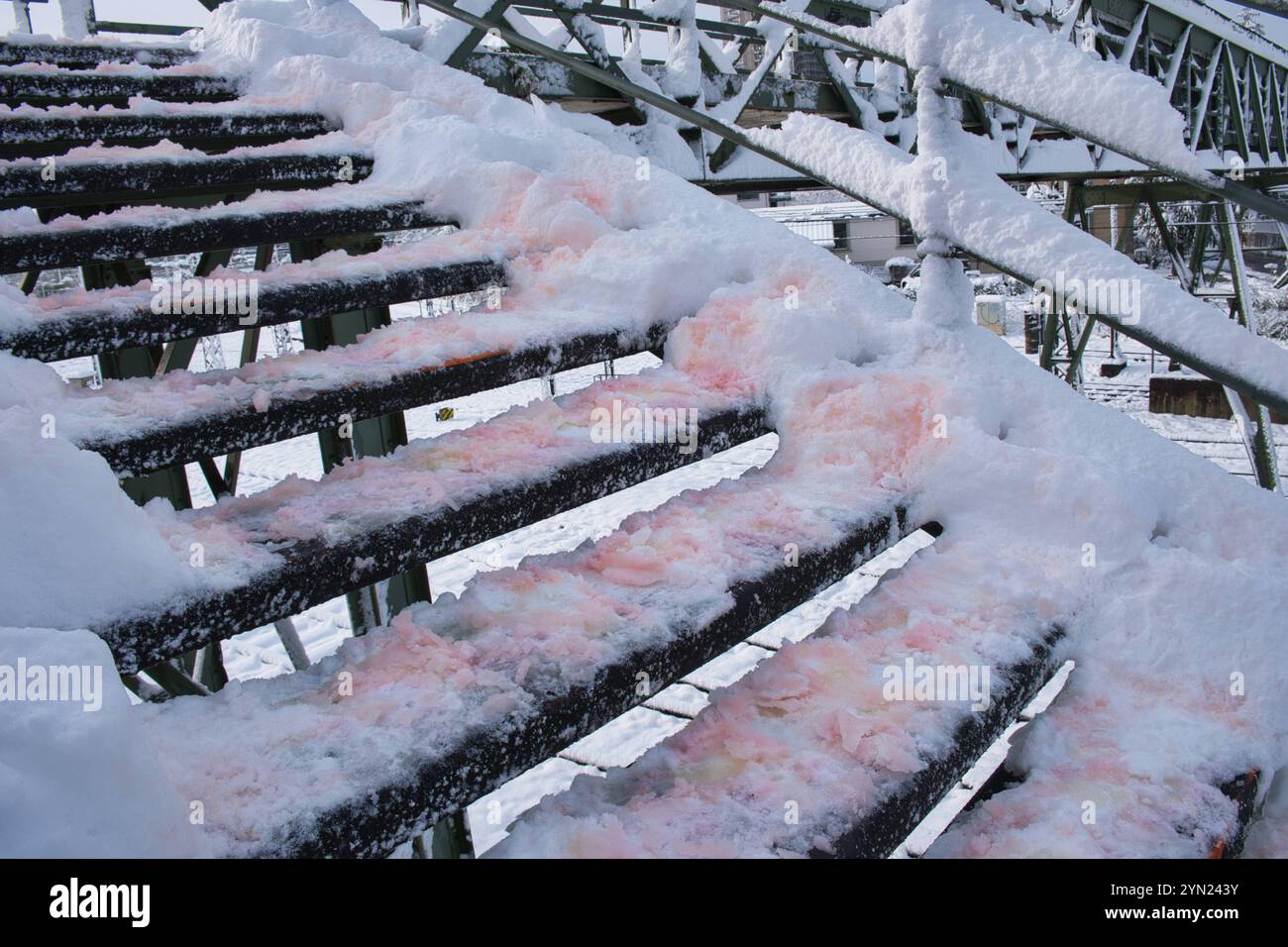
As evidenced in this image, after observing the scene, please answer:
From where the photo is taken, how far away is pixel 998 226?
1.95 m

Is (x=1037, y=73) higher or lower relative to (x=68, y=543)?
higher

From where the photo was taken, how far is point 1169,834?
4.25 ft

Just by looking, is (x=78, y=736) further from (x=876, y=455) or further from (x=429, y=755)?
(x=876, y=455)

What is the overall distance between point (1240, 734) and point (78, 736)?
1606 mm

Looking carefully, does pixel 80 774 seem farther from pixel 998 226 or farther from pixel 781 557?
pixel 998 226

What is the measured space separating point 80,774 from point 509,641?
57cm

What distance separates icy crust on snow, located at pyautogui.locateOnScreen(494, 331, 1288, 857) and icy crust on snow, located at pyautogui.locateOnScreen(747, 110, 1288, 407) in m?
0.28

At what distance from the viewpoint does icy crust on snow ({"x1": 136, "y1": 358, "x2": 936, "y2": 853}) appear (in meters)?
1.05

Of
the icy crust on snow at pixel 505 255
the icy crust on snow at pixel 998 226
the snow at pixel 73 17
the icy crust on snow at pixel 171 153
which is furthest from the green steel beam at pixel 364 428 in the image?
the snow at pixel 73 17

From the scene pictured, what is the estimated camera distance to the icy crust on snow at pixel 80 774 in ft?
2.62

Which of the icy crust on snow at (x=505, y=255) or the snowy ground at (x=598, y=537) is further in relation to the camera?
the snowy ground at (x=598, y=537)

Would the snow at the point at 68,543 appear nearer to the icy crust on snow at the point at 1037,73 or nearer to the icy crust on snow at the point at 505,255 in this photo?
the icy crust on snow at the point at 505,255

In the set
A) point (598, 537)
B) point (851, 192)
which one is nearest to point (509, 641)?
point (851, 192)

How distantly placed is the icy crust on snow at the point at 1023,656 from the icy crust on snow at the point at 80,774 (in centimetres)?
41
